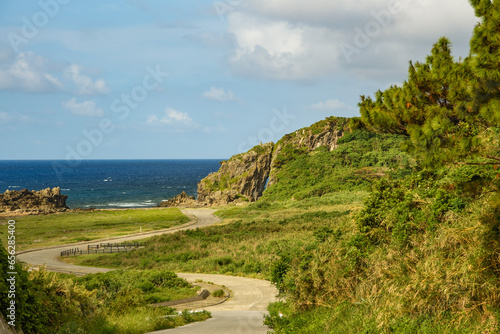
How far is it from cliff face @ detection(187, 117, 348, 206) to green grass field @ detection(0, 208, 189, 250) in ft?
55.4

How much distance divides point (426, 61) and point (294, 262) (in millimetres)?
8386

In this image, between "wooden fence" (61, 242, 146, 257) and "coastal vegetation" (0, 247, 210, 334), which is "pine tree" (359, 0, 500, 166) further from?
"wooden fence" (61, 242, 146, 257)

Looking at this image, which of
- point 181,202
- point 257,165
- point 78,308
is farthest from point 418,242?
point 181,202

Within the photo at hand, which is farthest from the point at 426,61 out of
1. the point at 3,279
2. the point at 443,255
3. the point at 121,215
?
the point at 121,215

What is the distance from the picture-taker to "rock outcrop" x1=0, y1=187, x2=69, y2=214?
85.3 meters

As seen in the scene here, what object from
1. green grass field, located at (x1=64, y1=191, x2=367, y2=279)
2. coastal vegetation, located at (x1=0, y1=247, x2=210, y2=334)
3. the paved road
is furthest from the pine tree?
the paved road

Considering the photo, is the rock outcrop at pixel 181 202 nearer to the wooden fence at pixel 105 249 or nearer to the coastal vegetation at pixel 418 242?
the wooden fence at pixel 105 249

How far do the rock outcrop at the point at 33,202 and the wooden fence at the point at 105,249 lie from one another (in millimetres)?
45822

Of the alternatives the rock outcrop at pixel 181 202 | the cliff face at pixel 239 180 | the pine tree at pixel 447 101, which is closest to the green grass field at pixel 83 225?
the rock outcrop at pixel 181 202

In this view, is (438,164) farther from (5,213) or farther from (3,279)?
(5,213)

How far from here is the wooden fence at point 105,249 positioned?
42.5 meters

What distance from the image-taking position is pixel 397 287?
1048 cm

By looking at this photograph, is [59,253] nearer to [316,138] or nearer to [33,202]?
[33,202]

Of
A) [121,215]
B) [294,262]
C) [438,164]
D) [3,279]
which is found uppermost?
[438,164]
